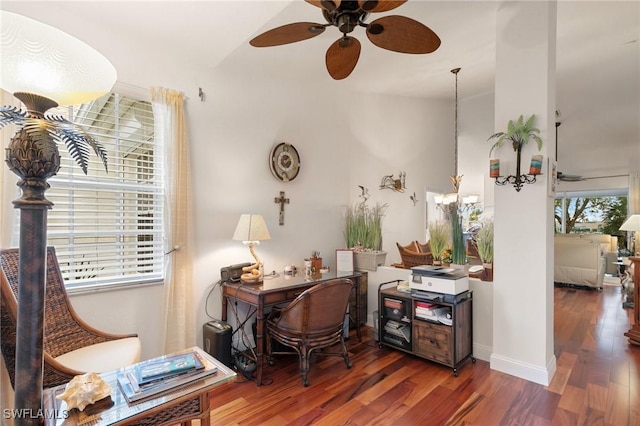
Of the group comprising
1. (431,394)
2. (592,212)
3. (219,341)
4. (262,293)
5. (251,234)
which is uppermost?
(592,212)

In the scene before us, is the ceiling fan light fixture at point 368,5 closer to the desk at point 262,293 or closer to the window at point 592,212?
the desk at point 262,293

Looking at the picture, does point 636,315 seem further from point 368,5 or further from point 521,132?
point 368,5

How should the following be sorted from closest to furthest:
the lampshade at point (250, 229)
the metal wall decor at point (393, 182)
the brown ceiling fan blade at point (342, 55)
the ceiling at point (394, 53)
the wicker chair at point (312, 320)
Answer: the brown ceiling fan blade at point (342, 55), the ceiling at point (394, 53), the wicker chair at point (312, 320), the lampshade at point (250, 229), the metal wall decor at point (393, 182)

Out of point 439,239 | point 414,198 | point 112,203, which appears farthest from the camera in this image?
point 414,198

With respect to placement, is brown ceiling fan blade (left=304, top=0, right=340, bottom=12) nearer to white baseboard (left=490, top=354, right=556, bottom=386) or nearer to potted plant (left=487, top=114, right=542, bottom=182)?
potted plant (left=487, top=114, right=542, bottom=182)

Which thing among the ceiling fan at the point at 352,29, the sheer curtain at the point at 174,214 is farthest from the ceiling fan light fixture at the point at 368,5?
the sheer curtain at the point at 174,214

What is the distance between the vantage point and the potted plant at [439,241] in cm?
345

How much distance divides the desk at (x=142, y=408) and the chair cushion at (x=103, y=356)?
1.47 ft

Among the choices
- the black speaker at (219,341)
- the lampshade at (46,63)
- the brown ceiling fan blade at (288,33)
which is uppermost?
the brown ceiling fan blade at (288,33)

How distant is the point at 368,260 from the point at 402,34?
256 centimetres

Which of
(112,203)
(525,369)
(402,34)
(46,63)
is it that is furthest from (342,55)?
(525,369)

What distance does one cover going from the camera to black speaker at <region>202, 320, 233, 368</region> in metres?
2.66

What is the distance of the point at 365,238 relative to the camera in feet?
13.1

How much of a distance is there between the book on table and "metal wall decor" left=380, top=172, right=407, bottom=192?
3.94 meters
